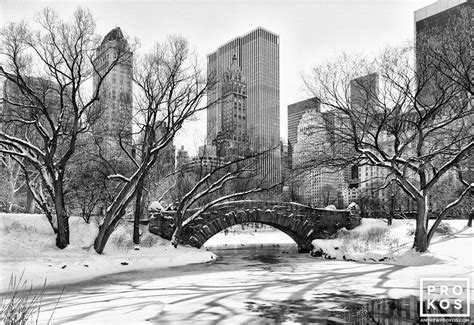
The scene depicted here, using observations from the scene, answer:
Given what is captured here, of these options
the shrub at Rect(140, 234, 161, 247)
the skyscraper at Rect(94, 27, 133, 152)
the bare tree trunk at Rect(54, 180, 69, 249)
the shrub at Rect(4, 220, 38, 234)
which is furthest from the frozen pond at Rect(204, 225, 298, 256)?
the shrub at Rect(4, 220, 38, 234)

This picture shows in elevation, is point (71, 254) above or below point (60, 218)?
below

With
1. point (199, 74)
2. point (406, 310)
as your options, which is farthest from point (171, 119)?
point (406, 310)

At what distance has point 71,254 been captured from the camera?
20031mm

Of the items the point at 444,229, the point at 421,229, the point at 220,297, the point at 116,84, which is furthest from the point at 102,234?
the point at 444,229

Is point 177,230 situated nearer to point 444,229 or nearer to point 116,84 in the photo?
point 116,84

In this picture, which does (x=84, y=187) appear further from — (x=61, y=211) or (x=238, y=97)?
(x=238, y=97)

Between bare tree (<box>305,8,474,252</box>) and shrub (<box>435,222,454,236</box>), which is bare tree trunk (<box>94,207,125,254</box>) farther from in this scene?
shrub (<box>435,222,454,236</box>)

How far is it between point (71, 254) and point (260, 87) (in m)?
23.4

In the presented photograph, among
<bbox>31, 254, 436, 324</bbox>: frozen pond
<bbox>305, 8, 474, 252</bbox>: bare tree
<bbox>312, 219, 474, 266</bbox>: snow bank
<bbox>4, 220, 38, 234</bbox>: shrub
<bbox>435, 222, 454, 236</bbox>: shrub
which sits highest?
<bbox>305, 8, 474, 252</bbox>: bare tree

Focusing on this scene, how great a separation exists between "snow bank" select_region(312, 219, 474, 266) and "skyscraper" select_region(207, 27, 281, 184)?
746 centimetres

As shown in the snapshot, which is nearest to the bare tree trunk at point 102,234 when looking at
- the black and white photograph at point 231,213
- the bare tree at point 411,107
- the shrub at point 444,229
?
the black and white photograph at point 231,213

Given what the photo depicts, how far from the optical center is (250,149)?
28.7 meters

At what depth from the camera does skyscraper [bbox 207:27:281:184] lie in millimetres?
30484

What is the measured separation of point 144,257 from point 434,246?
15.1 m
